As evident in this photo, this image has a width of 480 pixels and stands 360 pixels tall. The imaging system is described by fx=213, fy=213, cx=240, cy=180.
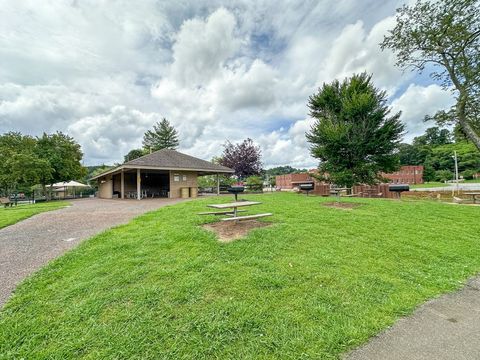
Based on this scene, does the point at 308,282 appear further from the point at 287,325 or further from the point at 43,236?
the point at 43,236

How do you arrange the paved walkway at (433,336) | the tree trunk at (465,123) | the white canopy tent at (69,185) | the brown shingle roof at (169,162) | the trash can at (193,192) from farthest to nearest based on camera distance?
the white canopy tent at (69,185), the trash can at (193,192), the brown shingle roof at (169,162), the tree trunk at (465,123), the paved walkway at (433,336)

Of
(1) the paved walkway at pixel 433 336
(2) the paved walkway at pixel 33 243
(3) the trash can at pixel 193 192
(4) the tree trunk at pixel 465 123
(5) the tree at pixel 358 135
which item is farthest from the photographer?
(3) the trash can at pixel 193 192

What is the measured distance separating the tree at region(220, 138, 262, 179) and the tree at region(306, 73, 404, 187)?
10.5 meters

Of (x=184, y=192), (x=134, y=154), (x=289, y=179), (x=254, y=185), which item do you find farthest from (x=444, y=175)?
(x=134, y=154)

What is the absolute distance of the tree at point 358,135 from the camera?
15211 millimetres

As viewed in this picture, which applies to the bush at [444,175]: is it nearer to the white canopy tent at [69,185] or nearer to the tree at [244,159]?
the tree at [244,159]

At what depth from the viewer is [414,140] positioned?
64125 millimetres

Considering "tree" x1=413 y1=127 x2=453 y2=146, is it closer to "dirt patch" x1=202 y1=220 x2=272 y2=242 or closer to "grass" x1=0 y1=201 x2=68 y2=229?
"dirt patch" x1=202 y1=220 x2=272 y2=242

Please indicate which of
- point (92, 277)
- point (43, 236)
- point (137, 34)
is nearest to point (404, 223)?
point (92, 277)

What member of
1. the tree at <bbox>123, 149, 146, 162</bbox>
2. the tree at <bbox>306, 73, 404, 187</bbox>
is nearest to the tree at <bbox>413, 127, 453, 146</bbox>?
the tree at <bbox>306, 73, 404, 187</bbox>

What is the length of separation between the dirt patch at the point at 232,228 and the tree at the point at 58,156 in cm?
2058

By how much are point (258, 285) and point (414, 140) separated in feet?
267

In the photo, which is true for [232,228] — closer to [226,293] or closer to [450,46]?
[226,293]

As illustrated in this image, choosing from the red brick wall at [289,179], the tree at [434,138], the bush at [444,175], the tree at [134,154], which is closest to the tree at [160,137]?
the tree at [134,154]
